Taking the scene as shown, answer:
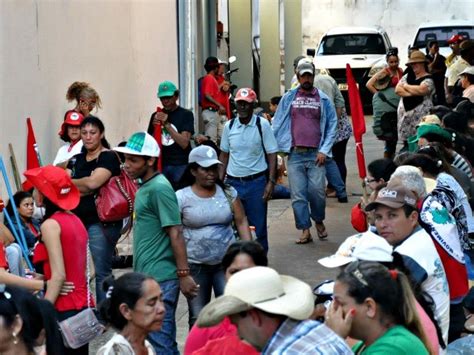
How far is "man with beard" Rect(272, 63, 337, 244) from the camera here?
42.7ft

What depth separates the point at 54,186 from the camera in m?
7.32

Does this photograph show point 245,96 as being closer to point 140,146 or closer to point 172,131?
point 172,131

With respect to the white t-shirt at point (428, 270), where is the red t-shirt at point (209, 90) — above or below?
below

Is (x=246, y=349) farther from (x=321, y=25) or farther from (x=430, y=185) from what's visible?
(x=321, y=25)

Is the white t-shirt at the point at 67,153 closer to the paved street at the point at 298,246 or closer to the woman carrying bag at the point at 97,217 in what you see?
the woman carrying bag at the point at 97,217

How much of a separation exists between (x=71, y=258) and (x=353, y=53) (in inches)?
937

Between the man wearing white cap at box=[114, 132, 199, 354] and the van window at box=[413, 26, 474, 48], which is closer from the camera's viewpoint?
the man wearing white cap at box=[114, 132, 199, 354]

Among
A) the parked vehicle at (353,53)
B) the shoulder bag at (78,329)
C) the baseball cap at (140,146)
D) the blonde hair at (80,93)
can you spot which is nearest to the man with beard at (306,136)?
the blonde hair at (80,93)

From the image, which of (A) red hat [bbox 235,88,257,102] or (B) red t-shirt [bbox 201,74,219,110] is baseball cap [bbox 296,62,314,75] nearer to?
(A) red hat [bbox 235,88,257,102]

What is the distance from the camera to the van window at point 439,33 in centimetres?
2948

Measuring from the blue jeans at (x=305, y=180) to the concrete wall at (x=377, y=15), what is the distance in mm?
23736

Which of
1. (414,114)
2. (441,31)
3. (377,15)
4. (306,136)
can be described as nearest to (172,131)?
(306,136)

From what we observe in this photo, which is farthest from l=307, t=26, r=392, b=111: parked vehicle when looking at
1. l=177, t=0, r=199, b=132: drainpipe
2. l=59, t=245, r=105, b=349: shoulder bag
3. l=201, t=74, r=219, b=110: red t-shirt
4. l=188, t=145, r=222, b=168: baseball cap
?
l=59, t=245, r=105, b=349: shoulder bag

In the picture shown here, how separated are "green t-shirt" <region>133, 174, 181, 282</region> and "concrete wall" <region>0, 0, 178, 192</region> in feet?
11.7
